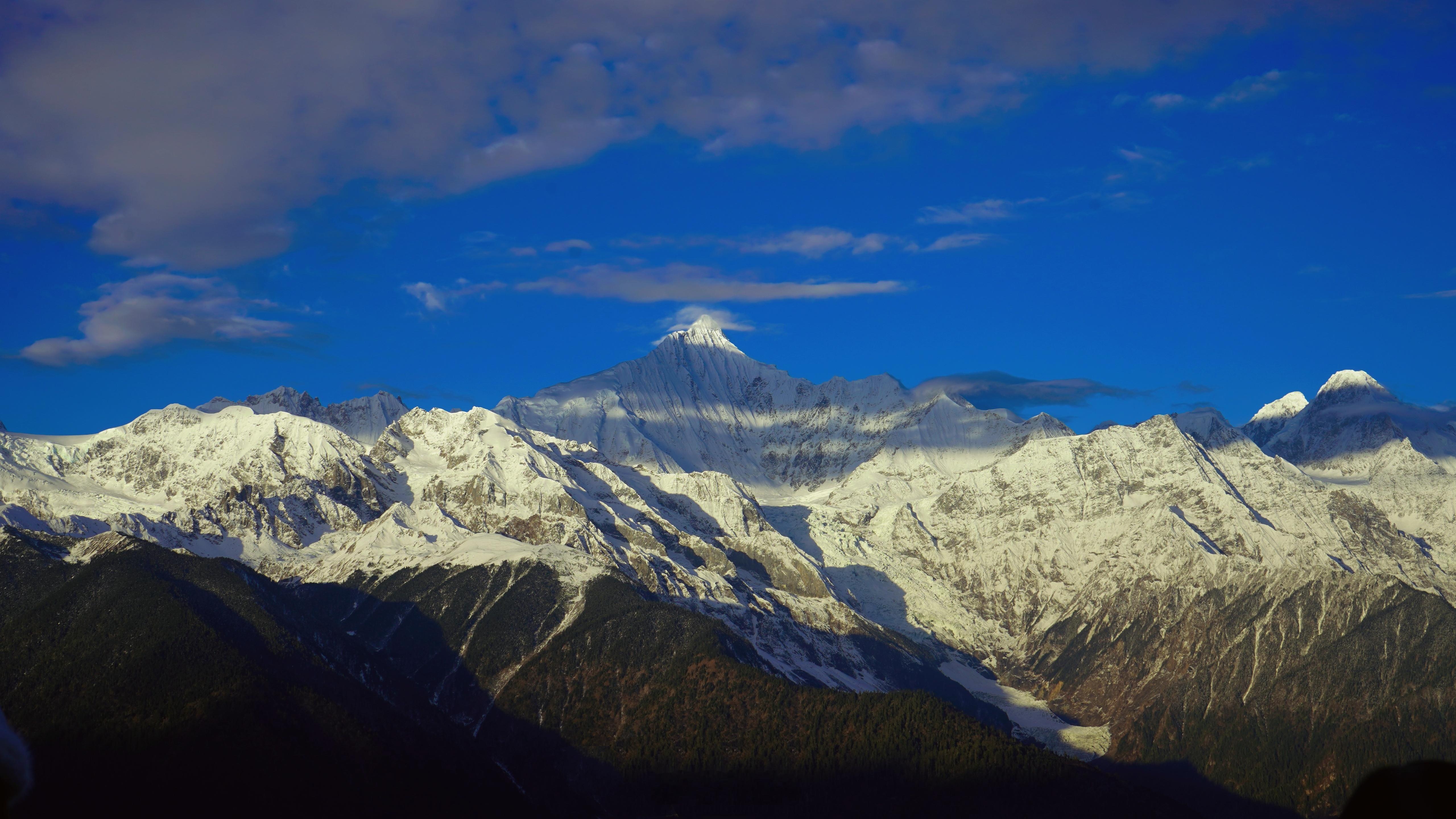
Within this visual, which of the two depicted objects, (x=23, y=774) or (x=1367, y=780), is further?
(x=23, y=774)

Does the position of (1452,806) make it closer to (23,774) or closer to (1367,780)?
(1367,780)

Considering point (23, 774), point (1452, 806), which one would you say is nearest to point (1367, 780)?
point (1452, 806)
